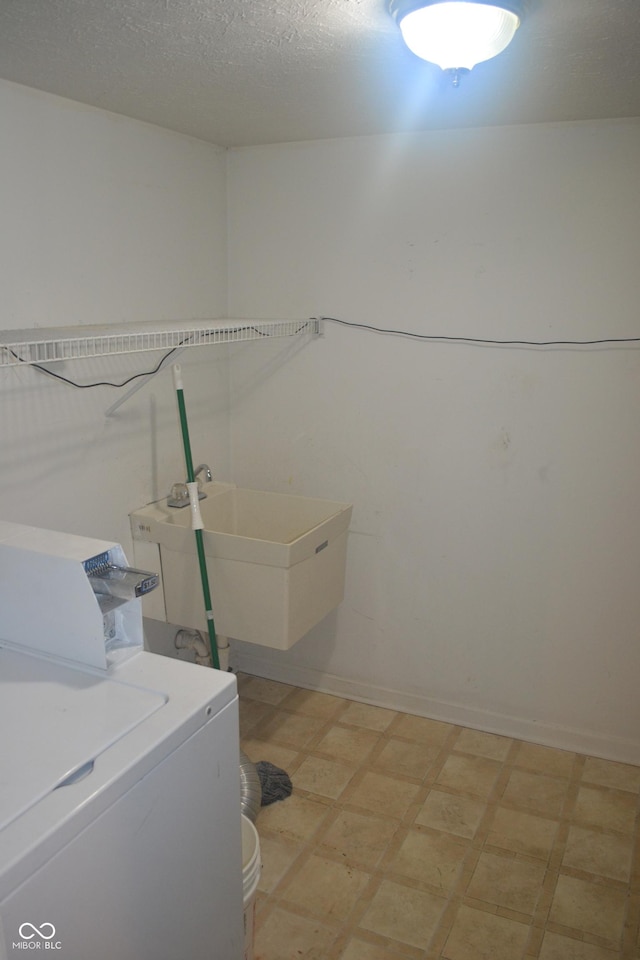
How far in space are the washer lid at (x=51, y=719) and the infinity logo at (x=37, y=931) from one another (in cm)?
12

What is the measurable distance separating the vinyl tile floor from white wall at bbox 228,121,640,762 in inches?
7.9

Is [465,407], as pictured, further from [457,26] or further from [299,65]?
[457,26]

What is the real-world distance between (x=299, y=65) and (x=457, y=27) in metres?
0.48

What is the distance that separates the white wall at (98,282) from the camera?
77.5 inches

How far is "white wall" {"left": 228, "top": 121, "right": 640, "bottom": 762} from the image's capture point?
240 centimetres

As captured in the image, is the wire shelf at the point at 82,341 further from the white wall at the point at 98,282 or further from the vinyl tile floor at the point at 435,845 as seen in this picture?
the vinyl tile floor at the point at 435,845

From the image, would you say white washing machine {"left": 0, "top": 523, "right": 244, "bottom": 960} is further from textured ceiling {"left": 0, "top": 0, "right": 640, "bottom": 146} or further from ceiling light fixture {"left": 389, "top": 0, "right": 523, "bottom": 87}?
ceiling light fixture {"left": 389, "top": 0, "right": 523, "bottom": 87}

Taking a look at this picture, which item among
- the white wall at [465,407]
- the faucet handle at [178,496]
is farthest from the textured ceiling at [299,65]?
the faucet handle at [178,496]

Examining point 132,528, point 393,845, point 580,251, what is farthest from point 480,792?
point 580,251

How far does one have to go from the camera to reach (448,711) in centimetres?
287

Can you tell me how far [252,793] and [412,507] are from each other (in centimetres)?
115

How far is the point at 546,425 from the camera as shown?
2.52m

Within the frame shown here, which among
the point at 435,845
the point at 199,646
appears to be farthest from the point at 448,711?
the point at 199,646

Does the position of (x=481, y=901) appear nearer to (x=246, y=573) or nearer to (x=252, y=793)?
(x=252, y=793)
